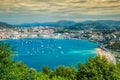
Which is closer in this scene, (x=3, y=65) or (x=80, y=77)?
(x=3, y=65)

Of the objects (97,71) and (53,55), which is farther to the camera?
(53,55)

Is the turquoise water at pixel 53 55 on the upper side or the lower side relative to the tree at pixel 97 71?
lower

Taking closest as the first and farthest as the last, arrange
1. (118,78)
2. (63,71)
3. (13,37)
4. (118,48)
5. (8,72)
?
(8,72) → (118,78) → (63,71) → (118,48) → (13,37)

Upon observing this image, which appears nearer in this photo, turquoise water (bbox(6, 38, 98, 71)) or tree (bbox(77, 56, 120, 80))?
tree (bbox(77, 56, 120, 80))

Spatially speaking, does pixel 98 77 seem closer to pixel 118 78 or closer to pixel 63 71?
pixel 118 78

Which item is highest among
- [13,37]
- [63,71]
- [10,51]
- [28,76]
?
[10,51]

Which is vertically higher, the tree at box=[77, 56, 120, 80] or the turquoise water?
the tree at box=[77, 56, 120, 80]

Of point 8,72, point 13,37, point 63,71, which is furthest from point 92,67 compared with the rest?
point 13,37

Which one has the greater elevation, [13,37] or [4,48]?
[4,48]

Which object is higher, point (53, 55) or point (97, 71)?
point (97, 71)

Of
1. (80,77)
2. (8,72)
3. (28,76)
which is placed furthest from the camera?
(80,77)

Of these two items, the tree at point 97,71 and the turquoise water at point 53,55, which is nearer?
the tree at point 97,71
